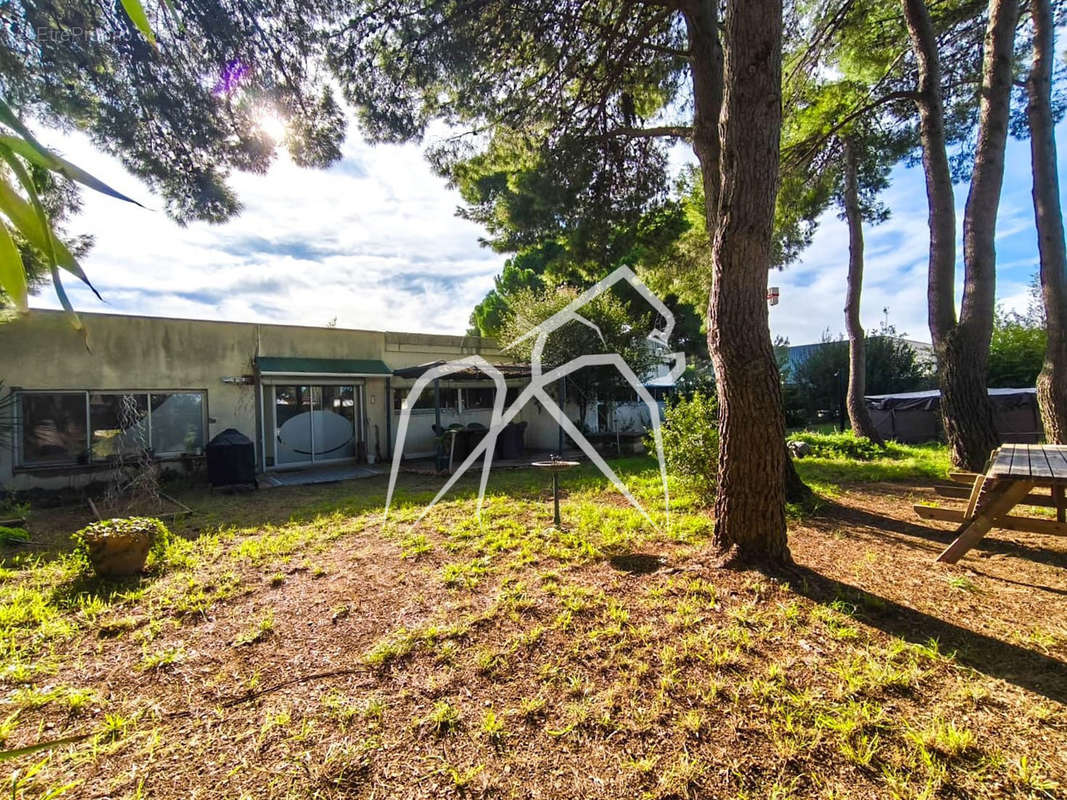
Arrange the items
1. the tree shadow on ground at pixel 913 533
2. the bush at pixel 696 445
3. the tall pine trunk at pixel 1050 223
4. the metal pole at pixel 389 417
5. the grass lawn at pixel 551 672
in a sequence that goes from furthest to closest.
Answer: the metal pole at pixel 389 417 → the tall pine trunk at pixel 1050 223 → the bush at pixel 696 445 → the tree shadow on ground at pixel 913 533 → the grass lawn at pixel 551 672

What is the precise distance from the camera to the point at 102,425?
8.12 m

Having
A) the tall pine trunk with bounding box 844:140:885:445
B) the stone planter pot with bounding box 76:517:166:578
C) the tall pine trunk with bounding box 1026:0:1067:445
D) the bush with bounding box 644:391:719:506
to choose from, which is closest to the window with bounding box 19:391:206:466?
the stone planter pot with bounding box 76:517:166:578

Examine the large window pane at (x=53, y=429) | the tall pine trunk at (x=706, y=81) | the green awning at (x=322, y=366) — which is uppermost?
the tall pine trunk at (x=706, y=81)

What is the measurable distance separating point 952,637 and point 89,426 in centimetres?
1137

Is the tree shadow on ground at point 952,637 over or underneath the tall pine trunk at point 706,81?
underneath

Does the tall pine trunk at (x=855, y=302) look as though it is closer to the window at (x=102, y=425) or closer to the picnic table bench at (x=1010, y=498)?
the picnic table bench at (x=1010, y=498)

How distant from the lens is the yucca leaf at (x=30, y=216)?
68cm

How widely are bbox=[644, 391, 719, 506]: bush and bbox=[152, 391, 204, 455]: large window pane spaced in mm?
8675

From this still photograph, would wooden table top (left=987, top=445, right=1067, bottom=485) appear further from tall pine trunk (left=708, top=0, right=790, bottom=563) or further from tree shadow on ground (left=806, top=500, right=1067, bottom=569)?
tall pine trunk (left=708, top=0, right=790, bottom=563)

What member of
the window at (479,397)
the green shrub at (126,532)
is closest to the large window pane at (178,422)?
the green shrub at (126,532)

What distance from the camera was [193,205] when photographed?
18.9 feet

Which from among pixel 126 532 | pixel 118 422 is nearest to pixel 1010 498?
pixel 126 532

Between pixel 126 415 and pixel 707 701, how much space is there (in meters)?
9.92

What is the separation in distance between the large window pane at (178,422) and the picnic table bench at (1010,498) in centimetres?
1094
